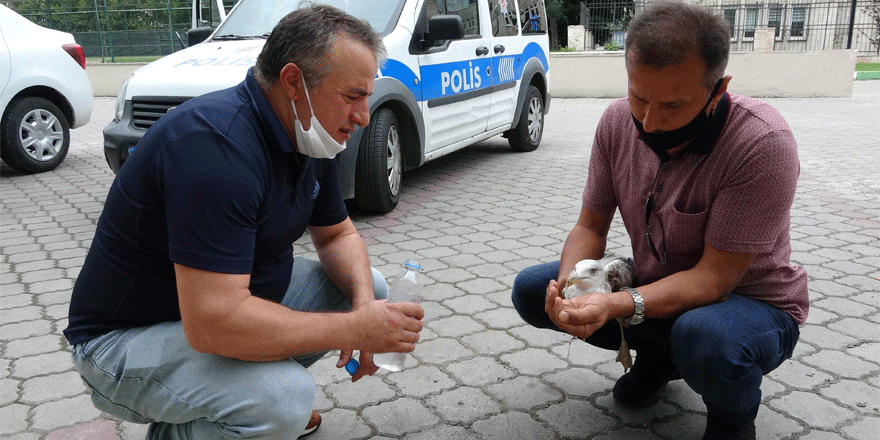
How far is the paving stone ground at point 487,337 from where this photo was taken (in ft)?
8.86

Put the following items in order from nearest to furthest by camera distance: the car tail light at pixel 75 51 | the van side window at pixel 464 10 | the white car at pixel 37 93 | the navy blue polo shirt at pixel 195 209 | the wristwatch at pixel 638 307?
the navy blue polo shirt at pixel 195 209 → the wristwatch at pixel 638 307 → the van side window at pixel 464 10 → the white car at pixel 37 93 → the car tail light at pixel 75 51

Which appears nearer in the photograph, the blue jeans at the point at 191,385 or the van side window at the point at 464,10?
the blue jeans at the point at 191,385

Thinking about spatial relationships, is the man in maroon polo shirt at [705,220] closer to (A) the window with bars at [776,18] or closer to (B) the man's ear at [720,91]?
(B) the man's ear at [720,91]

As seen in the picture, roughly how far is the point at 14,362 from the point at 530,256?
291 centimetres

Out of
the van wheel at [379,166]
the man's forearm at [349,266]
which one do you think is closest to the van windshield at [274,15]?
the van wheel at [379,166]

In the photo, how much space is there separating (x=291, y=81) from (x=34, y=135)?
6850 mm

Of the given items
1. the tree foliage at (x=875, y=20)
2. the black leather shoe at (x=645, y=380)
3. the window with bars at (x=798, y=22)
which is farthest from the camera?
the tree foliage at (x=875, y=20)

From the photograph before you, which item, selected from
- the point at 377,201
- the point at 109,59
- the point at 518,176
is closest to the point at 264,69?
the point at 377,201

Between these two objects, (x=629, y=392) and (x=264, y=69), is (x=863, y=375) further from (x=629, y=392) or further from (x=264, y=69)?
(x=264, y=69)

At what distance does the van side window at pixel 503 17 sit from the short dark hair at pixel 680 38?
548 cm

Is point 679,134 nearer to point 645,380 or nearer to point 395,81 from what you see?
point 645,380

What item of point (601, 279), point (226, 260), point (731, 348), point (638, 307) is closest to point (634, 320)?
point (638, 307)

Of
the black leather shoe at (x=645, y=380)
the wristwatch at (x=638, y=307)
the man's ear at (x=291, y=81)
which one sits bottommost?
the black leather shoe at (x=645, y=380)

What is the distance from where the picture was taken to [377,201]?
5691 mm
